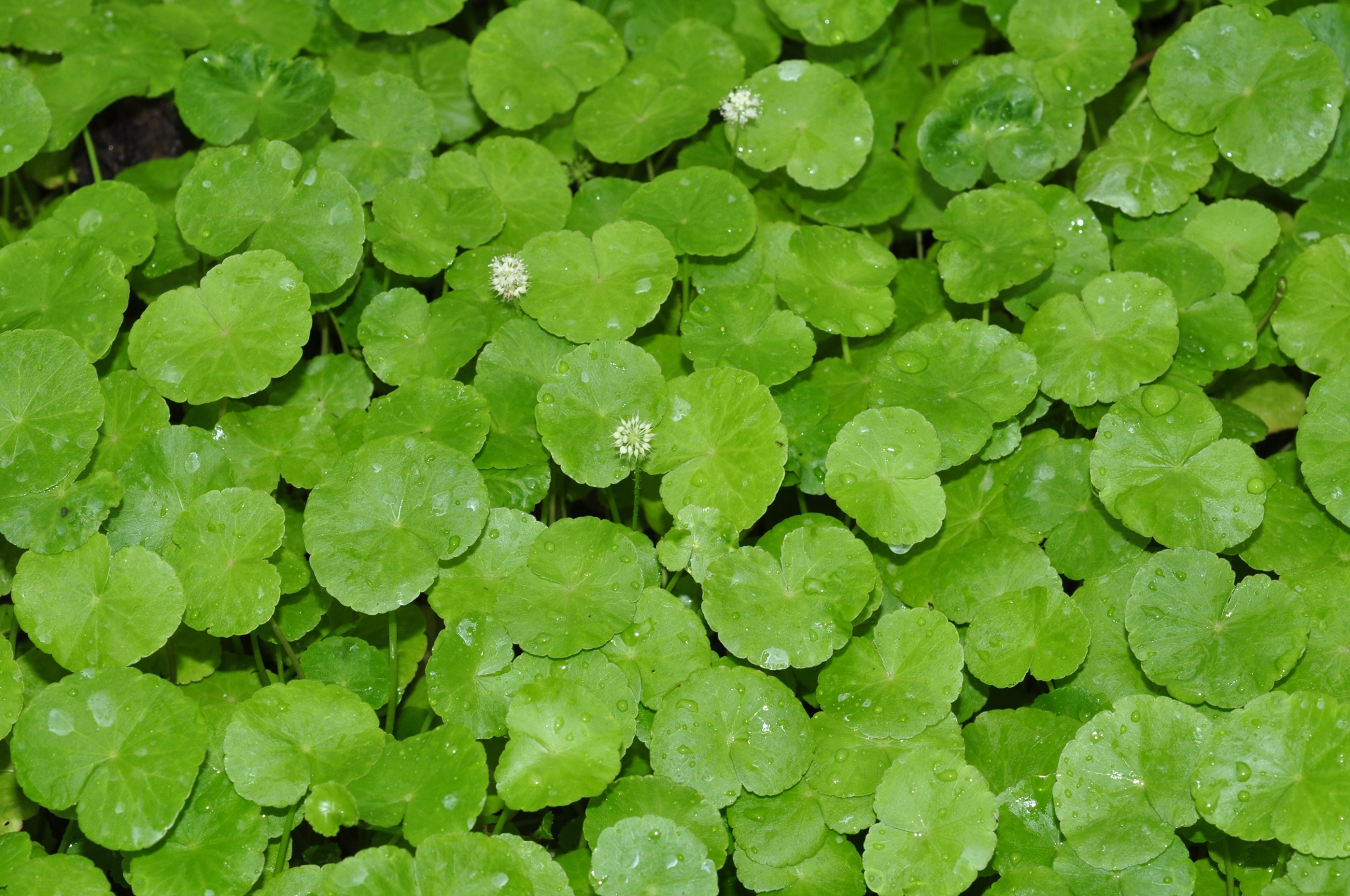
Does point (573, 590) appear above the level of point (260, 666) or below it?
above

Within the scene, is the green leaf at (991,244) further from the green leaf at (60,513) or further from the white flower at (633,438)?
the green leaf at (60,513)

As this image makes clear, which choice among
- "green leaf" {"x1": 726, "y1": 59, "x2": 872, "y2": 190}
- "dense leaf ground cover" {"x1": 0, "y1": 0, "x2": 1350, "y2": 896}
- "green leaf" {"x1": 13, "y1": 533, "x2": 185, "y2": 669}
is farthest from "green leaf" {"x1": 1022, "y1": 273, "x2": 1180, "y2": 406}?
"green leaf" {"x1": 13, "y1": 533, "x2": 185, "y2": 669}

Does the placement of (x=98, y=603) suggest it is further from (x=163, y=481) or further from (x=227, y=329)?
(x=227, y=329)

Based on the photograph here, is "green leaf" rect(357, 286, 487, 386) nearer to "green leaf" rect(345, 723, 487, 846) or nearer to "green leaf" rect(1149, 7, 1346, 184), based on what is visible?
"green leaf" rect(345, 723, 487, 846)

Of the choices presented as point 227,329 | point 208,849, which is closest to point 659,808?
point 208,849

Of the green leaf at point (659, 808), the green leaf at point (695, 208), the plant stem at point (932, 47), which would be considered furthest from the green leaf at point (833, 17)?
the green leaf at point (659, 808)
